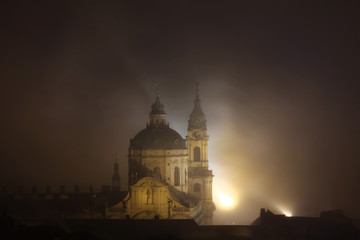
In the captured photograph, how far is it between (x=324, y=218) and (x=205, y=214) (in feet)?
82.6

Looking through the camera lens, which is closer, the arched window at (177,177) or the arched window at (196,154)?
the arched window at (177,177)

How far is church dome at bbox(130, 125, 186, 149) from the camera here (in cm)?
7738

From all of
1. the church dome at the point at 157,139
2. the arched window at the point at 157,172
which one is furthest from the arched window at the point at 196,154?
the arched window at the point at 157,172

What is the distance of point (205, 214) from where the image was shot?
80.9m

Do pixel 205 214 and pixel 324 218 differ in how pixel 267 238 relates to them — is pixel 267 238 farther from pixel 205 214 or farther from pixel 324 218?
pixel 205 214

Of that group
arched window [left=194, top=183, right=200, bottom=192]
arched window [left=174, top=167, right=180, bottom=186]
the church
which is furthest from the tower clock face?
arched window [left=174, top=167, right=180, bottom=186]

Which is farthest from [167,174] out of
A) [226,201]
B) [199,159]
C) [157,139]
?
[226,201]

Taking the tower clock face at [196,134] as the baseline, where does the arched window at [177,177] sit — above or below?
below

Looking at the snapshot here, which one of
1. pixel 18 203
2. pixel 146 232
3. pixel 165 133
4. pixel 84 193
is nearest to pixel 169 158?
pixel 165 133

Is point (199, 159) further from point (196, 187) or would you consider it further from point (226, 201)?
point (226, 201)

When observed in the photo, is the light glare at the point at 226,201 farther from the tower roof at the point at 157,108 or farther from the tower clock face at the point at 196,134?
the tower roof at the point at 157,108

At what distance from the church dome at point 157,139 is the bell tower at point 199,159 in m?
3.57

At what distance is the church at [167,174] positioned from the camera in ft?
234

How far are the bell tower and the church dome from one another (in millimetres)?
3570
